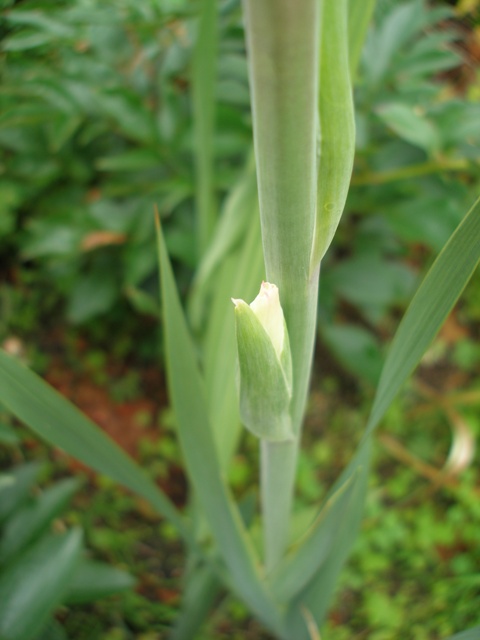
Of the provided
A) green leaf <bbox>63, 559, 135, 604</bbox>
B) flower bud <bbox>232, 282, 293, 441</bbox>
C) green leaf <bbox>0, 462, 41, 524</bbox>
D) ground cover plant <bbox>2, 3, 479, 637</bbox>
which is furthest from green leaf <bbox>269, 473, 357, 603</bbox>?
green leaf <bbox>0, 462, 41, 524</bbox>

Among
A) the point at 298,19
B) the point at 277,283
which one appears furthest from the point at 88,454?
the point at 298,19

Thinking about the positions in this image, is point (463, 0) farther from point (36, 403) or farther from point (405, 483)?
point (36, 403)

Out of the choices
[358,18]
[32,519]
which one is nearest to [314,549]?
[32,519]

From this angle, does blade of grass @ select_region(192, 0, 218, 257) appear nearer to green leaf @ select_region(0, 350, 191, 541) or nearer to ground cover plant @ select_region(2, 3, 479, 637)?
ground cover plant @ select_region(2, 3, 479, 637)

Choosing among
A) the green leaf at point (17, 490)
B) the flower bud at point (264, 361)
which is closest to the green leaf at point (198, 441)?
the flower bud at point (264, 361)

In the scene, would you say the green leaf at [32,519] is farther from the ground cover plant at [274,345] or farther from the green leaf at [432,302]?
the green leaf at [432,302]
